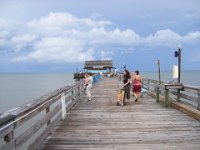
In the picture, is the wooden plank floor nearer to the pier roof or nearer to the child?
the child

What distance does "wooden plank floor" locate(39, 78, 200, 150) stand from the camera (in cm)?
752

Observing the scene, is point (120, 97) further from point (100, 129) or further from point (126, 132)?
point (126, 132)

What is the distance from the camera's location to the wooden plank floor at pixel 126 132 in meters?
7.52

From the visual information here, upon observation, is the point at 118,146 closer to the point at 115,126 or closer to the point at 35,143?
the point at 35,143

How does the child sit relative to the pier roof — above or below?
below

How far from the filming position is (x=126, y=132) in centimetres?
890

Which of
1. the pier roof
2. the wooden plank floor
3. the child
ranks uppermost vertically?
the pier roof

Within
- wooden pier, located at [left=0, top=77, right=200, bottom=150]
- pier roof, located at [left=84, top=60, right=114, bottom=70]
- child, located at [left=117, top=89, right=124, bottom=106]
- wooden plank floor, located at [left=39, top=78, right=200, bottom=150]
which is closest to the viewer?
wooden pier, located at [left=0, top=77, right=200, bottom=150]

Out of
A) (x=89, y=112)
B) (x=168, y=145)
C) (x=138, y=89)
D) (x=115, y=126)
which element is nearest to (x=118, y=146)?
(x=168, y=145)

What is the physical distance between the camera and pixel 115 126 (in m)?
9.80

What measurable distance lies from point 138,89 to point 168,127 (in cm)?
785

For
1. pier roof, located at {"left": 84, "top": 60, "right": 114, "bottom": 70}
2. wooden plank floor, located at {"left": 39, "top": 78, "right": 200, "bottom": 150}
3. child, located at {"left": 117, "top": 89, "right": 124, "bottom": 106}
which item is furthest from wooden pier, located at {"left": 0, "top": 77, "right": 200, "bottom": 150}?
pier roof, located at {"left": 84, "top": 60, "right": 114, "bottom": 70}

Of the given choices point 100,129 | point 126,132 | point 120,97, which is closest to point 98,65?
point 120,97

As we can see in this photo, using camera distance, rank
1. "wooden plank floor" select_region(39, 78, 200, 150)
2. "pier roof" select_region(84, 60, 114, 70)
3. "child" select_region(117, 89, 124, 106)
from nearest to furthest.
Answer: "wooden plank floor" select_region(39, 78, 200, 150) → "child" select_region(117, 89, 124, 106) → "pier roof" select_region(84, 60, 114, 70)
